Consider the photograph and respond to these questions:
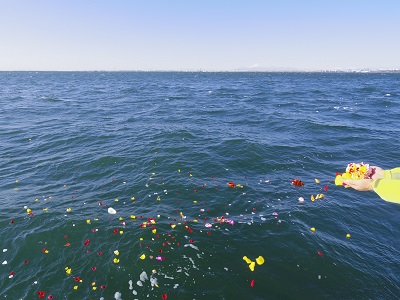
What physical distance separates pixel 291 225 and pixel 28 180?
652 inches

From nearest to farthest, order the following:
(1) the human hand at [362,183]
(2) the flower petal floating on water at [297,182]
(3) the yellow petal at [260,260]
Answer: (1) the human hand at [362,183]
(3) the yellow petal at [260,260]
(2) the flower petal floating on water at [297,182]

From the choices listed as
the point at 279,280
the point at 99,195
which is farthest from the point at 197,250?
the point at 99,195

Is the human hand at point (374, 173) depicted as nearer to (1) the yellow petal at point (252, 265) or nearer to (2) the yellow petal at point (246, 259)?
(1) the yellow petal at point (252, 265)

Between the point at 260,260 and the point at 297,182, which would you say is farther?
the point at 297,182

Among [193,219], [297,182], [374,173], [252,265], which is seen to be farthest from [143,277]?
[297,182]

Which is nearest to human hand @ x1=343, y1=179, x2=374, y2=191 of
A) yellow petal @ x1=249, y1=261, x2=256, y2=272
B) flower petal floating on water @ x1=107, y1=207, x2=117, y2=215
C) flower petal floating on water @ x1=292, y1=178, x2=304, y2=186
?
yellow petal @ x1=249, y1=261, x2=256, y2=272

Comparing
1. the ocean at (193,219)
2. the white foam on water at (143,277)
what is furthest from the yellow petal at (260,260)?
the white foam on water at (143,277)

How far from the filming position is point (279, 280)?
8805 millimetres

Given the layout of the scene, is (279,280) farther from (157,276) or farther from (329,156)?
(329,156)

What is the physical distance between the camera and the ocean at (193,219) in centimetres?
876

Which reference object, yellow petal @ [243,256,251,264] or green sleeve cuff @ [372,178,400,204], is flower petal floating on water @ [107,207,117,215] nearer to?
yellow petal @ [243,256,251,264]

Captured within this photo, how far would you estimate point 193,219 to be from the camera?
12125mm

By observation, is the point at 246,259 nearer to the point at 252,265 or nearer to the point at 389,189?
the point at 252,265

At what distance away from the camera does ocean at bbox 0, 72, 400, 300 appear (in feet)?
28.7
